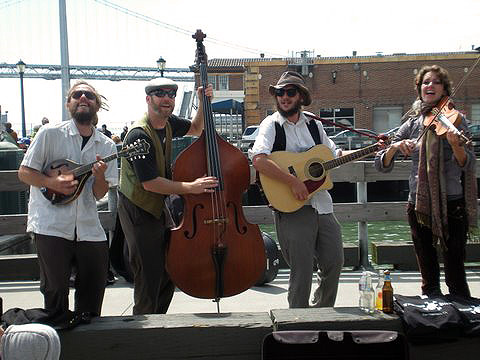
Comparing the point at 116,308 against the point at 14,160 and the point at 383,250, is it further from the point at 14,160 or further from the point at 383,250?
the point at 14,160

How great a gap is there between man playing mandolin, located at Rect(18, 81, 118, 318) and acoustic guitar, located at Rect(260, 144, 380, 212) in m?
0.97

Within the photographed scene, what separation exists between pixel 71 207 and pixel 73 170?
0.68 ft

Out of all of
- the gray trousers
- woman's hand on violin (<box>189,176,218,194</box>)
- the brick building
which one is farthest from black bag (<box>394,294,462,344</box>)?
the brick building

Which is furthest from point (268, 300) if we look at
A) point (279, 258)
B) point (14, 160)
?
point (14, 160)

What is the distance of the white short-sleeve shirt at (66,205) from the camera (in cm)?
314

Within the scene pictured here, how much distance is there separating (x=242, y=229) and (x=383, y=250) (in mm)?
2718

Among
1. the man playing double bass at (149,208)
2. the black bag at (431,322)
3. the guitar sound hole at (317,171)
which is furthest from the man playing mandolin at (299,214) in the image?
the black bag at (431,322)

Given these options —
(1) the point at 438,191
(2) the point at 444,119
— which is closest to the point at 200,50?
(2) the point at 444,119

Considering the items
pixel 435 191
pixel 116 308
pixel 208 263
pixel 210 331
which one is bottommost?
pixel 116 308

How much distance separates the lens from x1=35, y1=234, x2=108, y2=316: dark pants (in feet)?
10.2

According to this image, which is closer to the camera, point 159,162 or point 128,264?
point 159,162

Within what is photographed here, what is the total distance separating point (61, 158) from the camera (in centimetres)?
322

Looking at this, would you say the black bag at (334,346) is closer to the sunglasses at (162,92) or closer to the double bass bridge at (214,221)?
the double bass bridge at (214,221)

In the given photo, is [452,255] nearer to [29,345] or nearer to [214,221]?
[214,221]
